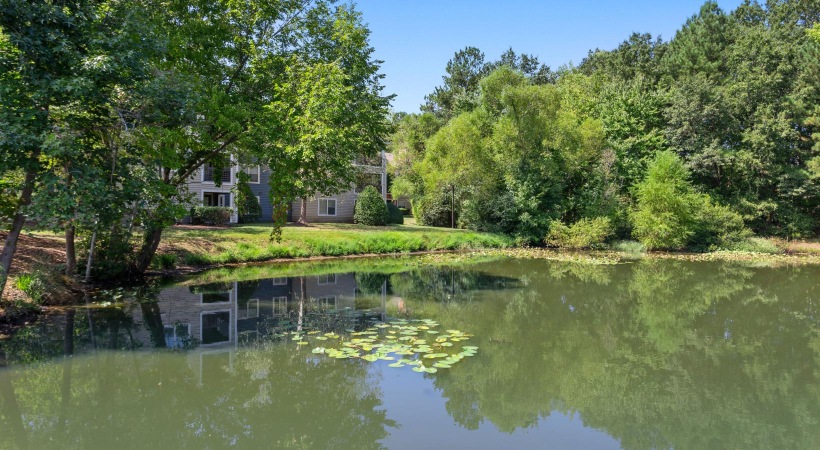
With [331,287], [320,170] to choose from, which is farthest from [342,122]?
[331,287]

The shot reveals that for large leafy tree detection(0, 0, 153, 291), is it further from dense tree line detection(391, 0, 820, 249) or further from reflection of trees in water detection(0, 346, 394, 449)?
dense tree line detection(391, 0, 820, 249)

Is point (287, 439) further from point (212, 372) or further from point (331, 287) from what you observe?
point (331, 287)

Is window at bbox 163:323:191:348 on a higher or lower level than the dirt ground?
lower

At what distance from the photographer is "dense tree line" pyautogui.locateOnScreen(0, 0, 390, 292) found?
27.2ft

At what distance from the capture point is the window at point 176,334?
8508mm

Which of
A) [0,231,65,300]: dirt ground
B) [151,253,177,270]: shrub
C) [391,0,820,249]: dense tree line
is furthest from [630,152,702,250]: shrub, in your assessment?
[0,231,65,300]: dirt ground

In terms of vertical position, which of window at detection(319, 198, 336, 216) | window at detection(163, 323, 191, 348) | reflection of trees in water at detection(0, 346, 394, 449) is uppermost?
window at detection(319, 198, 336, 216)

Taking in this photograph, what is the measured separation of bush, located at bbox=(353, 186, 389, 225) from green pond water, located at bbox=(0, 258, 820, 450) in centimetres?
1880

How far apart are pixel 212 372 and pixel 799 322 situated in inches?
453

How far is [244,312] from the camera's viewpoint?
1105 centimetres

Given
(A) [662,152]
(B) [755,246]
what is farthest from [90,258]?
(B) [755,246]

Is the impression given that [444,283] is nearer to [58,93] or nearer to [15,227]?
[15,227]

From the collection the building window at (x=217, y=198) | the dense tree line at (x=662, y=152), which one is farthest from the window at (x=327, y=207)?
the dense tree line at (x=662, y=152)

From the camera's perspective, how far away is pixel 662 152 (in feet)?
89.5
